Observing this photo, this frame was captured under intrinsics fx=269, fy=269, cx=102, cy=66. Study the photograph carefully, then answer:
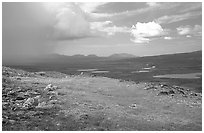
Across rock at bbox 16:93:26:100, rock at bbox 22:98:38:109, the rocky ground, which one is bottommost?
the rocky ground

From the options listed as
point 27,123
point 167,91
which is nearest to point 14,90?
point 27,123

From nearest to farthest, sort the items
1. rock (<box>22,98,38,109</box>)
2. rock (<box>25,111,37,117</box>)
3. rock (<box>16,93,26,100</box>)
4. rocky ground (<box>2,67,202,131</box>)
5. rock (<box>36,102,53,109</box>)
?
rocky ground (<box>2,67,202,131</box>) → rock (<box>25,111,37,117</box>) → rock (<box>36,102,53,109</box>) → rock (<box>22,98,38,109</box>) → rock (<box>16,93,26,100</box>)

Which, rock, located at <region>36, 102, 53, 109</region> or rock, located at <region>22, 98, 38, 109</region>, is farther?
rock, located at <region>22, 98, 38, 109</region>

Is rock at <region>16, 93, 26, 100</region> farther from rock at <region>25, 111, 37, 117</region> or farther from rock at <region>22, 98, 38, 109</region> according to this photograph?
rock at <region>25, 111, 37, 117</region>

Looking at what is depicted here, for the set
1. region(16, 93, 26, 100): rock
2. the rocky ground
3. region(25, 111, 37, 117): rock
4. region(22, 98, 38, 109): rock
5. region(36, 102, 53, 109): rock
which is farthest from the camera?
region(16, 93, 26, 100): rock

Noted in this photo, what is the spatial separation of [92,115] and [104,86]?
14.9m

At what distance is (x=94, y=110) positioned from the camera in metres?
22.8

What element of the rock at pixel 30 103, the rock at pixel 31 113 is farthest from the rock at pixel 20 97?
the rock at pixel 31 113

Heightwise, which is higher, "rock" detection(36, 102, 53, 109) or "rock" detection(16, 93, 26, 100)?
"rock" detection(16, 93, 26, 100)

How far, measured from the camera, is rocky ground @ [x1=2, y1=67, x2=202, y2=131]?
63.6 ft

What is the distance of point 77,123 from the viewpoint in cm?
1959

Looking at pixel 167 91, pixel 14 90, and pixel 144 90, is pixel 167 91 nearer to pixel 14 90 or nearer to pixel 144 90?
pixel 144 90

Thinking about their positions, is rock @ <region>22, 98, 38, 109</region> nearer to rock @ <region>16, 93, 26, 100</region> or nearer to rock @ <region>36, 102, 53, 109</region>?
rock @ <region>36, 102, 53, 109</region>

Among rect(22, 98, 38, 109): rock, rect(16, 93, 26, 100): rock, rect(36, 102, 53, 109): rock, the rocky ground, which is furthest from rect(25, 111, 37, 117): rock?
rect(16, 93, 26, 100): rock
